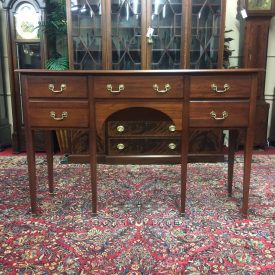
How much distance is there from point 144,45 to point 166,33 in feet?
0.82

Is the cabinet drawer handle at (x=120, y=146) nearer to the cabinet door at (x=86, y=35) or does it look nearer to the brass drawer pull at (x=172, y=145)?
the brass drawer pull at (x=172, y=145)

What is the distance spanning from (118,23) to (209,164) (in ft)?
5.26

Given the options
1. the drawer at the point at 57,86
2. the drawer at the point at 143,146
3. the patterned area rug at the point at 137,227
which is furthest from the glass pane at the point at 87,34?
the drawer at the point at 57,86

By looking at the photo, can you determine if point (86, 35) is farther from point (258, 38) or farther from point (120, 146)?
point (258, 38)

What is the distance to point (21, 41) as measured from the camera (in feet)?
9.98

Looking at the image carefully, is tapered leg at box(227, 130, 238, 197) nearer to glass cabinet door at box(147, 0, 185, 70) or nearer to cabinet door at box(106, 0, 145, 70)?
glass cabinet door at box(147, 0, 185, 70)

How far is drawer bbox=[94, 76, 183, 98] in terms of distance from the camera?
1612mm

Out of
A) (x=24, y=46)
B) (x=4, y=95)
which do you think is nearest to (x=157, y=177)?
(x=24, y=46)

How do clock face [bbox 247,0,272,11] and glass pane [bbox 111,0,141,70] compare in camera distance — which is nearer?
glass pane [bbox 111,0,141,70]

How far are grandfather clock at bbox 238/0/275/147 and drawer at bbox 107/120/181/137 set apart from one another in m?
1.05

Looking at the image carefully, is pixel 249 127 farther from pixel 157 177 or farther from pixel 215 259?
pixel 157 177

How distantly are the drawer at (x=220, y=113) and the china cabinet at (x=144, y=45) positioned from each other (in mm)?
1133

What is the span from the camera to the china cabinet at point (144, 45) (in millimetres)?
2779

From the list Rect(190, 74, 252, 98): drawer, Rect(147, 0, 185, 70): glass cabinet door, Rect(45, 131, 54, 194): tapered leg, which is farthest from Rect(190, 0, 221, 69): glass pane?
Rect(45, 131, 54, 194): tapered leg
